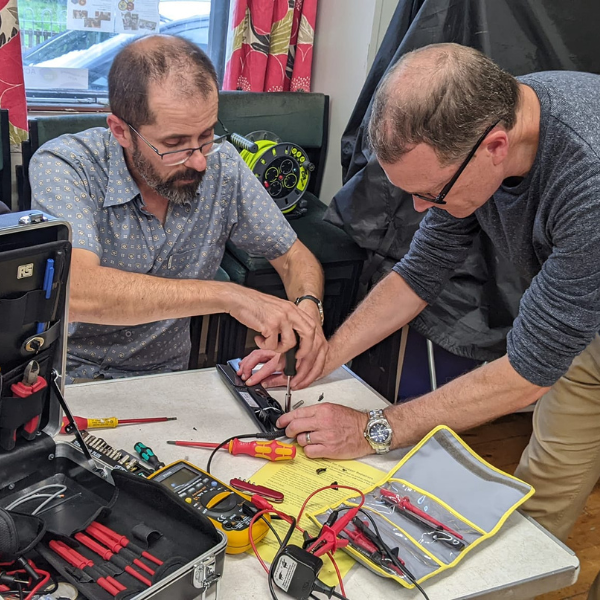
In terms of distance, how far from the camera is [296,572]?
904 mm

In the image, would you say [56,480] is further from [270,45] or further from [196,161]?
[270,45]

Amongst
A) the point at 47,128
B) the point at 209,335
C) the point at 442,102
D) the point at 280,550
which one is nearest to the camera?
the point at 280,550

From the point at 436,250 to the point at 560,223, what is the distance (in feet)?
1.22

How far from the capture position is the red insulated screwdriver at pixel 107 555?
0.84m

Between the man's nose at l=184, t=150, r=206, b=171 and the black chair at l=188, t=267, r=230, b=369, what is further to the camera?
the black chair at l=188, t=267, r=230, b=369

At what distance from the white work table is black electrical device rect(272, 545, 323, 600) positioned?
2 cm

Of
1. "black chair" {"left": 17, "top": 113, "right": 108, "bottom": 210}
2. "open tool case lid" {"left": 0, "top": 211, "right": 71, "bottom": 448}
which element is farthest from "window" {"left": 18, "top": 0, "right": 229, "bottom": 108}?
"open tool case lid" {"left": 0, "top": 211, "right": 71, "bottom": 448}

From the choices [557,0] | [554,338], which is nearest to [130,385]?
[554,338]

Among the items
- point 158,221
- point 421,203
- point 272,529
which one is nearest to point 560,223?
point 421,203

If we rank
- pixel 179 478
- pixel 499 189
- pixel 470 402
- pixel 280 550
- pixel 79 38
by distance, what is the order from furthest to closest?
1. pixel 79 38
2. pixel 499 189
3. pixel 470 402
4. pixel 179 478
5. pixel 280 550

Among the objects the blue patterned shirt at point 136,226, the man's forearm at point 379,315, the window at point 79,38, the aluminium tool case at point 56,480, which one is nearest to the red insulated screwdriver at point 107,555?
the aluminium tool case at point 56,480

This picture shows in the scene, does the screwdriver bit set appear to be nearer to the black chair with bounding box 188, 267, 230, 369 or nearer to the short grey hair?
the short grey hair

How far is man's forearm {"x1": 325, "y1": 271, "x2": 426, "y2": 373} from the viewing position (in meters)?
1.58

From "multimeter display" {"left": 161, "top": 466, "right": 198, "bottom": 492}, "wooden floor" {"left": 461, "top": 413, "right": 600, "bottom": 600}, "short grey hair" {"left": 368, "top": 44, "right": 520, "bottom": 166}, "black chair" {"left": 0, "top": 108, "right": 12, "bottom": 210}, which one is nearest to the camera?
"multimeter display" {"left": 161, "top": 466, "right": 198, "bottom": 492}
